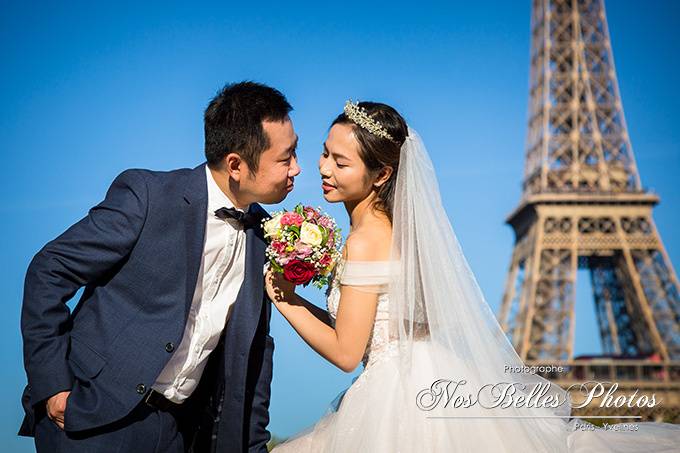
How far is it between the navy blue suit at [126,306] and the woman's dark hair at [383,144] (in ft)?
2.82

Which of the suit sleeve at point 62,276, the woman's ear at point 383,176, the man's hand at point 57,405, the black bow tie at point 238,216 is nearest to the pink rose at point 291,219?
the black bow tie at point 238,216

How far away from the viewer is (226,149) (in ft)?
12.9

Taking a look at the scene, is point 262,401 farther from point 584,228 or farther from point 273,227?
point 584,228

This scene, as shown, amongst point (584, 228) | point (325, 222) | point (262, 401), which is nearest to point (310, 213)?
point (325, 222)

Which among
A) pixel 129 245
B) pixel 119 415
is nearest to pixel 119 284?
pixel 129 245

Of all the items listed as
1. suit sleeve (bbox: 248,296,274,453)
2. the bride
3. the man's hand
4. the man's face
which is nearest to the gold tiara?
the bride

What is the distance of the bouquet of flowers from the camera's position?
3.81 m

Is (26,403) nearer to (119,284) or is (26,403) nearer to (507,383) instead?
(119,284)

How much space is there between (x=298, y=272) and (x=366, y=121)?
1007 millimetres

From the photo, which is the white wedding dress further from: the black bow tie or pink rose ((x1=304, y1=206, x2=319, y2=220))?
the black bow tie

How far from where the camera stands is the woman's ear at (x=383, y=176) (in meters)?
4.31

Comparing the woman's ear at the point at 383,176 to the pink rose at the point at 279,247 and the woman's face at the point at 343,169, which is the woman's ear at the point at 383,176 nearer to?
the woman's face at the point at 343,169

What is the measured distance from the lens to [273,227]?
3.95m

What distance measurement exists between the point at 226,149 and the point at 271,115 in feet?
1.03
